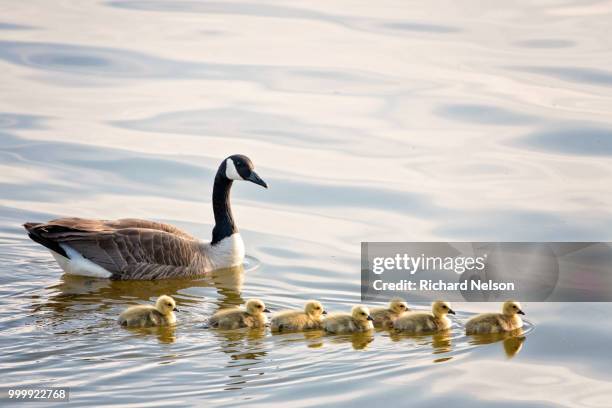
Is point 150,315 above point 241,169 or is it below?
below

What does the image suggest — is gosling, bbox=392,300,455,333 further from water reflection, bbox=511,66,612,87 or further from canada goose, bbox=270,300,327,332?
water reflection, bbox=511,66,612,87

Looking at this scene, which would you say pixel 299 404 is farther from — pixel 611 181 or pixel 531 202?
pixel 611 181

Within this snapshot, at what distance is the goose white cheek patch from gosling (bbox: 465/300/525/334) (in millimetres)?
4425

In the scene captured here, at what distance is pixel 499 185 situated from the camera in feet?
57.5

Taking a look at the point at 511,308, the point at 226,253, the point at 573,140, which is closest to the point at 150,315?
the point at 226,253

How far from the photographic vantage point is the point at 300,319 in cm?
1215

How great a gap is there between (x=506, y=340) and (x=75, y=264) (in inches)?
200

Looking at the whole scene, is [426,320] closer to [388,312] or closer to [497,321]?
Result: [388,312]

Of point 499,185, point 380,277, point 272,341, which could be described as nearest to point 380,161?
point 499,185

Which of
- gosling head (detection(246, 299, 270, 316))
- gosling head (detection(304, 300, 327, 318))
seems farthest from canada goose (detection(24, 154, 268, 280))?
gosling head (detection(304, 300, 327, 318))

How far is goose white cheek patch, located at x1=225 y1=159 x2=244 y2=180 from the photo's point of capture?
1580 cm

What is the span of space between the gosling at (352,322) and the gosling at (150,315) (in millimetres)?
1494

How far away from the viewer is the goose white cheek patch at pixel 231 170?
15797mm

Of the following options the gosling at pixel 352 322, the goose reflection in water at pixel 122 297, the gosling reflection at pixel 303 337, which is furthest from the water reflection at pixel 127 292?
the gosling at pixel 352 322
